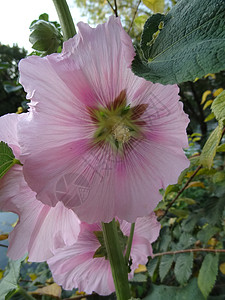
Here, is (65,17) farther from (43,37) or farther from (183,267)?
(183,267)

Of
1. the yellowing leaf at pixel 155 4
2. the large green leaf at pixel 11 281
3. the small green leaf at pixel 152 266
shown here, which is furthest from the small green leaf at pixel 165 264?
the yellowing leaf at pixel 155 4

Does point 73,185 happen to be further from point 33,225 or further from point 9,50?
point 9,50

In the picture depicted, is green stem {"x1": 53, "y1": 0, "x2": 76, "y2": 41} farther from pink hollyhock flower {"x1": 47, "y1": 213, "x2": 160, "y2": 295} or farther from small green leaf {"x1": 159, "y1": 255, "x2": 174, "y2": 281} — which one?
small green leaf {"x1": 159, "y1": 255, "x2": 174, "y2": 281}

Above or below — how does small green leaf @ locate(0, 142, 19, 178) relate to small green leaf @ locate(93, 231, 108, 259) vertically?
above

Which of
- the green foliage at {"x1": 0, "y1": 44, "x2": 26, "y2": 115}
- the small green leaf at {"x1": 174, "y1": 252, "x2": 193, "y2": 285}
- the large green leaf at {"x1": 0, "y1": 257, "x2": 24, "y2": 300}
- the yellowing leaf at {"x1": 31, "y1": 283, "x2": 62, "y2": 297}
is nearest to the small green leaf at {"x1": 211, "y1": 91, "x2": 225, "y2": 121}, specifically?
the large green leaf at {"x1": 0, "y1": 257, "x2": 24, "y2": 300}

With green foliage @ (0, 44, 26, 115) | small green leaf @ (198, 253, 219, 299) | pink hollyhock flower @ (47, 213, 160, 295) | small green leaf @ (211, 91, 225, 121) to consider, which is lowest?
small green leaf @ (198, 253, 219, 299)

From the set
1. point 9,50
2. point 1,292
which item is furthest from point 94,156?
point 9,50

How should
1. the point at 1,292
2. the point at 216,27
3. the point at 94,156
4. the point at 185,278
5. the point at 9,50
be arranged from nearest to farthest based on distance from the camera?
the point at 216,27 → the point at 94,156 → the point at 1,292 → the point at 185,278 → the point at 9,50

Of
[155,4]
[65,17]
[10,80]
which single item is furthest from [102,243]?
[10,80]
